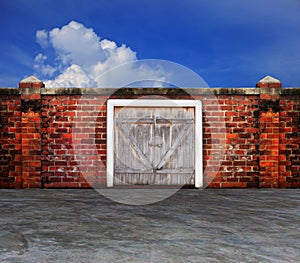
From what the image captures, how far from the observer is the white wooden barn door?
7.32 metres

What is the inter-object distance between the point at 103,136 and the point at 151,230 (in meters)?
4.06

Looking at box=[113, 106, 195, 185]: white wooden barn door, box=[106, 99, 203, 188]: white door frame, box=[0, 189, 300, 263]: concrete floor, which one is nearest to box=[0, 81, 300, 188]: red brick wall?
box=[106, 99, 203, 188]: white door frame

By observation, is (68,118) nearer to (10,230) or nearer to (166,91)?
(166,91)

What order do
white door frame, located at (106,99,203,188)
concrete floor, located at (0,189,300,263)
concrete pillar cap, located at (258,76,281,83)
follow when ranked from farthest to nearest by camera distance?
concrete pillar cap, located at (258,76,281,83) → white door frame, located at (106,99,203,188) → concrete floor, located at (0,189,300,263)

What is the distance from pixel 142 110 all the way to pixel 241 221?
3.90 m

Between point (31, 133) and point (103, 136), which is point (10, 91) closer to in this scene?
point (31, 133)

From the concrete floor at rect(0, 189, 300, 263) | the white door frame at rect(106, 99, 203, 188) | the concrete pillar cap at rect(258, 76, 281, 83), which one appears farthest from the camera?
the concrete pillar cap at rect(258, 76, 281, 83)

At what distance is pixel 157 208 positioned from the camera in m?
4.87

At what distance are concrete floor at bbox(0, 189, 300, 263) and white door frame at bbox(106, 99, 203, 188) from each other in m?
1.47

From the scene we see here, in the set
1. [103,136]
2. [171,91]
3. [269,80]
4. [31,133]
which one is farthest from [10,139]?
[269,80]

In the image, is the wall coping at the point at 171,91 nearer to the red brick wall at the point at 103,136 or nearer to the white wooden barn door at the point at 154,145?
the red brick wall at the point at 103,136

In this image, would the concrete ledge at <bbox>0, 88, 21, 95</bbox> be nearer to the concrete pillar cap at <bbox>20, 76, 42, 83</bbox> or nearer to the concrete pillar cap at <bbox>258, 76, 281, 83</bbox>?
the concrete pillar cap at <bbox>20, 76, 42, 83</bbox>

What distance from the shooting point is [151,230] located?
3.48 metres

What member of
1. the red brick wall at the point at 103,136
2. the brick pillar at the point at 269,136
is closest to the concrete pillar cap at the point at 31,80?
the red brick wall at the point at 103,136
